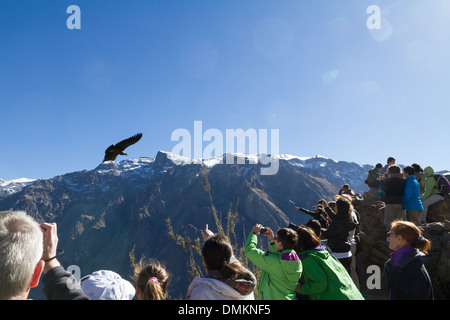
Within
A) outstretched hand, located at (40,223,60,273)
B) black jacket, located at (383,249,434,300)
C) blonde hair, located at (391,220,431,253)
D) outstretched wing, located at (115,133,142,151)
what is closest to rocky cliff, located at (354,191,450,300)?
blonde hair, located at (391,220,431,253)

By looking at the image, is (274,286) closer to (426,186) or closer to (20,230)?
(20,230)

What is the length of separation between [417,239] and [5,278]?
14.2 feet

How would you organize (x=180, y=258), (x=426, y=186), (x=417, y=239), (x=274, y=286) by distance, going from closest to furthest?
(x=417, y=239)
(x=274, y=286)
(x=426, y=186)
(x=180, y=258)

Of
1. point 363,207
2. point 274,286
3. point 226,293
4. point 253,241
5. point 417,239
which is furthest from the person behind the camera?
point 363,207

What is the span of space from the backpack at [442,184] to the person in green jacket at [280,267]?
8.38 m

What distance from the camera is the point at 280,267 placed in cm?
356

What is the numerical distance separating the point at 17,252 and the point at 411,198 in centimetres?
900

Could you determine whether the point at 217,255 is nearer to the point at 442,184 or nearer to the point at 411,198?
the point at 411,198

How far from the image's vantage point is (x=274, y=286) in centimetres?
367

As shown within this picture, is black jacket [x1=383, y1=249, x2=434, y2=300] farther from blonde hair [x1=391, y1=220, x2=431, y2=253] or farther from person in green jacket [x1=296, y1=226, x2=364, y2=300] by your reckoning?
person in green jacket [x1=296, y1=226, x2=364, y2=300]

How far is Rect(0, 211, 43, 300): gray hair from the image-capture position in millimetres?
1601

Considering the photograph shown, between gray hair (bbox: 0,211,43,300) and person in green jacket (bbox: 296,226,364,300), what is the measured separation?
3.11 meters
